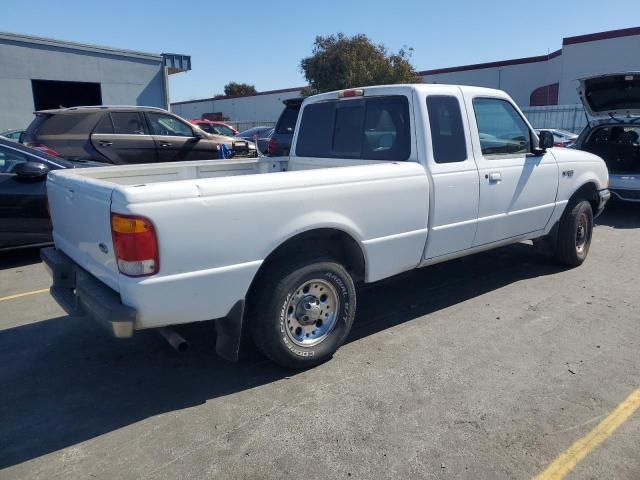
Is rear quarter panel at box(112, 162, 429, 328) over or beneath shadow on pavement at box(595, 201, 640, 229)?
over

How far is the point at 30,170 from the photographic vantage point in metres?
6.28

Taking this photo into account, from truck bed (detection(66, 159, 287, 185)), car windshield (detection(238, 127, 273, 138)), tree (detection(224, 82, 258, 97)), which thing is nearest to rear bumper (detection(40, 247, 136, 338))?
truck bed (detection(66, 159, 287, 185))

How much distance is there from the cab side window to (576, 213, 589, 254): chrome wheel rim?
138 cm

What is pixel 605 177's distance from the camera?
627cm

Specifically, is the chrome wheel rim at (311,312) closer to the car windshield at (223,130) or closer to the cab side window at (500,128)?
the cab side window at (500,128)

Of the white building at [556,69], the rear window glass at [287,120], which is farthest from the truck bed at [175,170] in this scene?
the white building at [556,69]

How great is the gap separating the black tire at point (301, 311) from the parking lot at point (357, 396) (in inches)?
6.9

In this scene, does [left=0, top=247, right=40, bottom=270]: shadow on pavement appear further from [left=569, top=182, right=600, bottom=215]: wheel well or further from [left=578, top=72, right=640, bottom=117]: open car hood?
[left=578, top=72, right=640, bottom=117]: open car hood

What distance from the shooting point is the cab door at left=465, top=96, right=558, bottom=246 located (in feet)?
15.3

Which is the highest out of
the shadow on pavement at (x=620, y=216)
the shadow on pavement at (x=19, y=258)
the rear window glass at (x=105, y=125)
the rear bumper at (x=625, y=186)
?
the rear window glass at (x=105, y=125)

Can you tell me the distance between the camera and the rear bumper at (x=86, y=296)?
2910 mm

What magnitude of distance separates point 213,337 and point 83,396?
1126 mm

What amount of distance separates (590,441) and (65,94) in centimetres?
A: 2835

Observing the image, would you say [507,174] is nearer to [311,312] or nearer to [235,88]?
[311,312]
